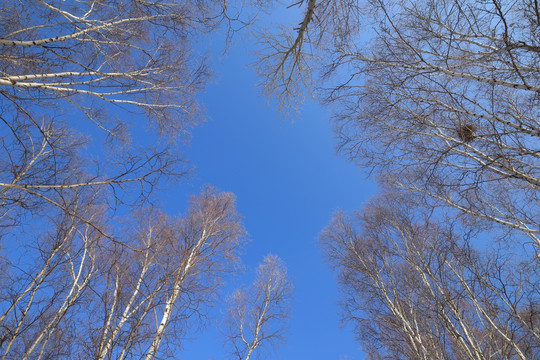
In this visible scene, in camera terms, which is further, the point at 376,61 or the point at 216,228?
the point at 216,228

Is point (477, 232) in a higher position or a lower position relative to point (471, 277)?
higher

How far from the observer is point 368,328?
5902 mm

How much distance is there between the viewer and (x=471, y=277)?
4.14 meters

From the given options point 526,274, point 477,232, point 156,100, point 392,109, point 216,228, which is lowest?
point 526,274

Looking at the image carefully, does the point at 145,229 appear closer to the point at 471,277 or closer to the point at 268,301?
the point at 268,301

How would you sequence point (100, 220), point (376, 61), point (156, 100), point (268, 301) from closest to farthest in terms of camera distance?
point (376, 61) < point (156, 100) < point (100, 220) < point (268, 301)

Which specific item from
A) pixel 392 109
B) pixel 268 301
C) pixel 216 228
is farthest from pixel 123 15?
pixel 268 301

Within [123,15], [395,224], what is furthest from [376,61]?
[395,224]

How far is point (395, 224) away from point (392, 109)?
13.2 ft

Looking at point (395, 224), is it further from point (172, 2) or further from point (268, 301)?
point (172, 2)

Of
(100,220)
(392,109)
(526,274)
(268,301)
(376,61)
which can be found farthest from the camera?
(268,301)

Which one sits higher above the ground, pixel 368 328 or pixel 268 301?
pixel 268 301

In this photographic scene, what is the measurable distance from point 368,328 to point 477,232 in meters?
3.40

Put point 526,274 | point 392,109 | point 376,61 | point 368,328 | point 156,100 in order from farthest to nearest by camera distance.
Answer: point 368,328, point 526,274, point 156,100, point 392,109, point 376,61
